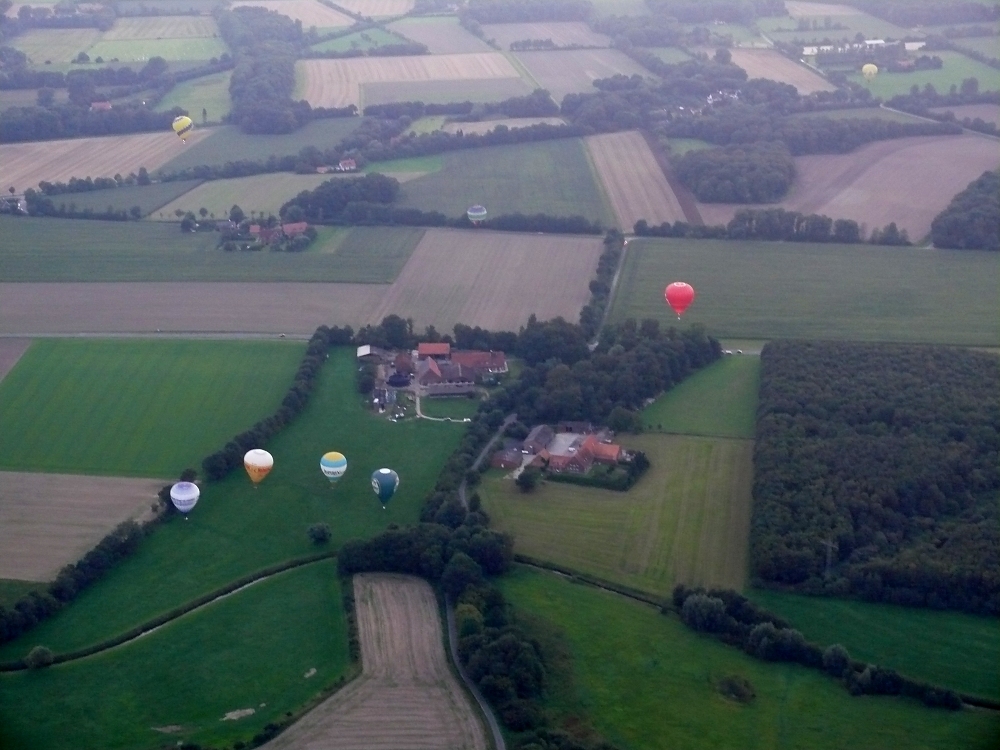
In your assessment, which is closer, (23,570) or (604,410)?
(23,570)

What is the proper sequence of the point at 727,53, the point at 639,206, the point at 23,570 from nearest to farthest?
the point at 23,570 < the point at 639,206 < the point at 727,53

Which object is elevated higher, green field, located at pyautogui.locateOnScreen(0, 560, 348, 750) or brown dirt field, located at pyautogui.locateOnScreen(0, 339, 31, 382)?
green field, located at pyautogui.locateOnScreen(0, 560, 348, 750)

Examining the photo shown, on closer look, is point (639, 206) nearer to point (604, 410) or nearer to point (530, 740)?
point (604, 410)

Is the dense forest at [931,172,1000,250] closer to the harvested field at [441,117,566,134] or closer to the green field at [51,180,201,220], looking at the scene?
the harvested field at [441,117,566,134]

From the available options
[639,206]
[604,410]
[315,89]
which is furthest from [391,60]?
[604,410]

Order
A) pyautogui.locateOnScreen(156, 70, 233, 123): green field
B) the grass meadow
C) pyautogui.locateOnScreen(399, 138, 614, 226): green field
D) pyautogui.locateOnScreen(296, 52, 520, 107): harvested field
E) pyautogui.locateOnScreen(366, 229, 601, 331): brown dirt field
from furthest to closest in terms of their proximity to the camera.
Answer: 1. pyautogui.locateOnScreen(296, 52, 520, 107): harvested field
2. pyautogui.locateOnScreen(156, 70, 233, 123): green field
3. pyautogui.locateOnScreen(399, 138, 614, 226): green field
4. the grass meadow
5. pyautogui.locateOnScreen(366, 229, 601, 331): brown dirt field

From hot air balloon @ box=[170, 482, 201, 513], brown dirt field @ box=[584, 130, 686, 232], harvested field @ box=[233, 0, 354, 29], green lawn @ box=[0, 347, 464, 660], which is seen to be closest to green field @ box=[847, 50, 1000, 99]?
brown dirt field @ box=[584, 130, 686, 232]
